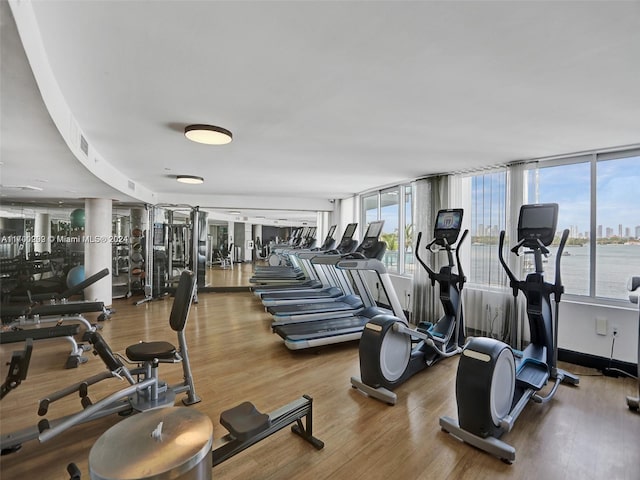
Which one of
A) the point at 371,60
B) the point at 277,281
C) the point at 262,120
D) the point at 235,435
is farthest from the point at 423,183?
the point at 235,435

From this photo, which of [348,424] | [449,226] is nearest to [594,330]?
[449,226]

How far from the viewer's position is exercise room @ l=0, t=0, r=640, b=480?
152cm

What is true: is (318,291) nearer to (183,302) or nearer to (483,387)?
(183,302)

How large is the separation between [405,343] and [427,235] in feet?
8.12

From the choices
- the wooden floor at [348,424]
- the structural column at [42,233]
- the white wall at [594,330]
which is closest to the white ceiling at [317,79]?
the structural column at [42,233]

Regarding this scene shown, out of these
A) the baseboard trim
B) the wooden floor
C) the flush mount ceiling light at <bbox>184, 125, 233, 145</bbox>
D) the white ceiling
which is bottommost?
the wooden floor

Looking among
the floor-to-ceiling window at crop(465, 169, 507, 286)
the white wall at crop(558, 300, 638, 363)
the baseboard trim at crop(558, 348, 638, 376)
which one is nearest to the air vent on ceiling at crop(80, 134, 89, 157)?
the floor-to-ceiling window at crop(465, 169, 507, 286)

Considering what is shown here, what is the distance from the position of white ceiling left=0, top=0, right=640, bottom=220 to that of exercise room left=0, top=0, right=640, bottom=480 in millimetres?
16

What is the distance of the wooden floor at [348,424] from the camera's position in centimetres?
194

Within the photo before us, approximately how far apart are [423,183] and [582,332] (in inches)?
112

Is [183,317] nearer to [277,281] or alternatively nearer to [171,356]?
[171,356]

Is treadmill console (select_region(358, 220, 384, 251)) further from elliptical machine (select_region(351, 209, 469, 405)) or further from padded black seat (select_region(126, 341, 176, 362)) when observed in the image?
padded black seat (select_region(126, 341, 176, 362))

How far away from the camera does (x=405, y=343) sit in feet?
10.0

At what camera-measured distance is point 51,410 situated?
8.38 ft
